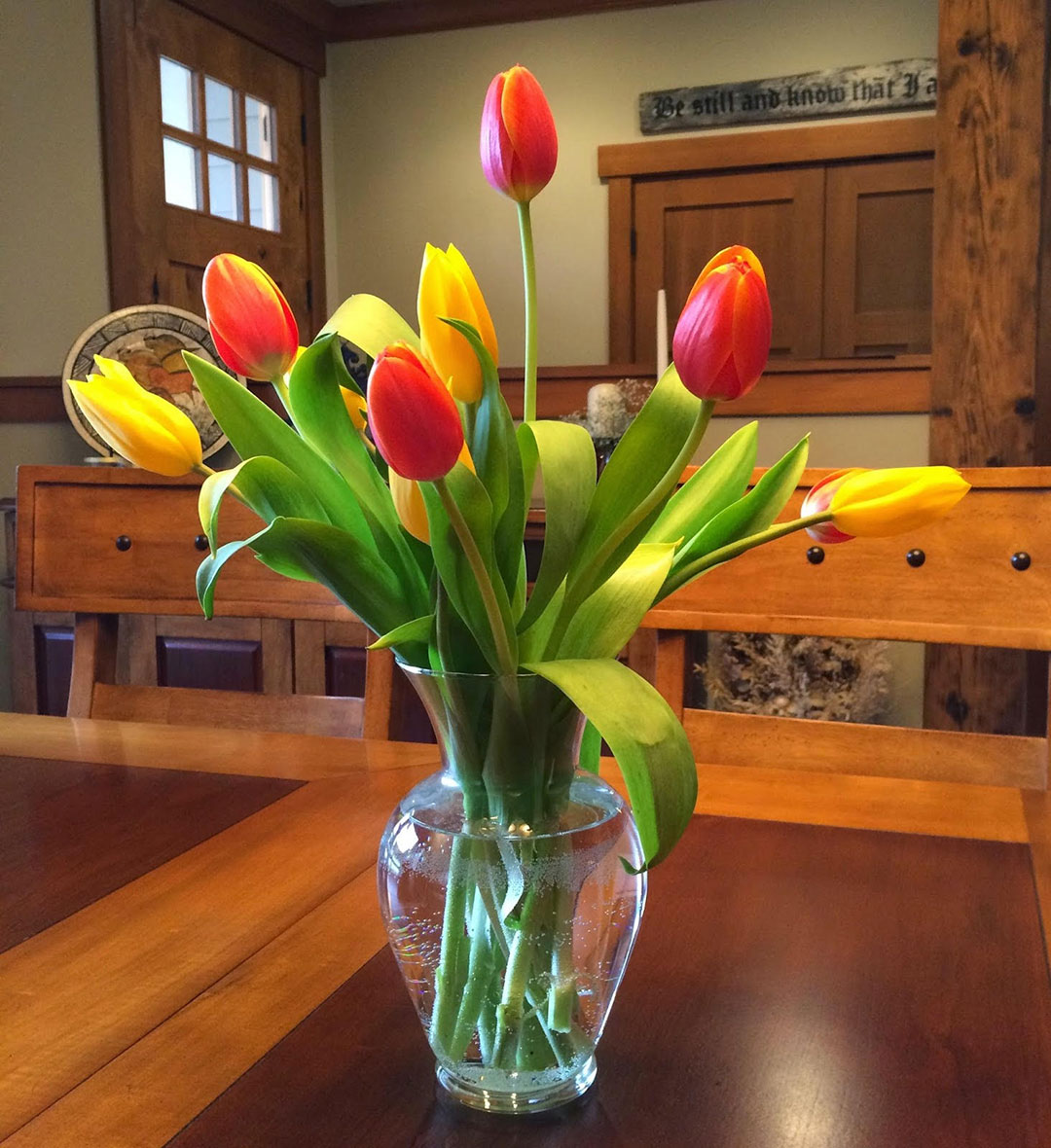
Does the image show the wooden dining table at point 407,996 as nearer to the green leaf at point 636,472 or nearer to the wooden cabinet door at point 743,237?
the green leaf at point 636,472

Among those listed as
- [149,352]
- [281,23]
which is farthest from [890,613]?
[281,23]

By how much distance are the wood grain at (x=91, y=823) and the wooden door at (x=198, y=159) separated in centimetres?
263

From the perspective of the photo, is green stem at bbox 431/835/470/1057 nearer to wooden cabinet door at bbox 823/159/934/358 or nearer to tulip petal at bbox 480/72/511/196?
tulip petal at bbox 480/72/511/196

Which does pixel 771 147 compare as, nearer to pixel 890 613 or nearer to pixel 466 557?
pixel 890 613

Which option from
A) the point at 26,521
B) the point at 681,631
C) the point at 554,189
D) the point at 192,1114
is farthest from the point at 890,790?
the point at 554,189

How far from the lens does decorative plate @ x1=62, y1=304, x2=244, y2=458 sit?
261 centimetres

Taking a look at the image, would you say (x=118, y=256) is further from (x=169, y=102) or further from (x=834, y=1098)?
(x=834, y=1098)

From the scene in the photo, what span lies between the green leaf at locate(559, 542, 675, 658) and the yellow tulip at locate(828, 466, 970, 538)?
6cm

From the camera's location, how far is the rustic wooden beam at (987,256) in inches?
87.4

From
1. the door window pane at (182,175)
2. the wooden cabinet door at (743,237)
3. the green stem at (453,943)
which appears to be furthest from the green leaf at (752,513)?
the wooden cabinet door at (743,237)

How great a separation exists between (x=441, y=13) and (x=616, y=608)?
4.19 m

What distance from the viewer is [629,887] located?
42 cm

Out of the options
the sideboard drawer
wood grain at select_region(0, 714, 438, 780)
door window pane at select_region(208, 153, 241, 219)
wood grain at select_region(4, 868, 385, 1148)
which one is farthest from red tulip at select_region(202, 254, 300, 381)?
door window pane at select_region(208, 153, 241, 219)

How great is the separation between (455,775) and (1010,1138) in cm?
22
